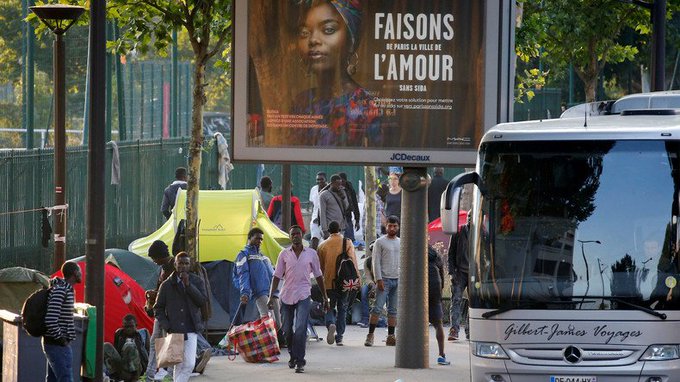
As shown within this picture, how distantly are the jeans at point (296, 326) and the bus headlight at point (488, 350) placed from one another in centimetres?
474

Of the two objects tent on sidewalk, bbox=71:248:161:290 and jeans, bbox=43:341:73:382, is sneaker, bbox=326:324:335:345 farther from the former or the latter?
jeans, bbox=43:341:73:382

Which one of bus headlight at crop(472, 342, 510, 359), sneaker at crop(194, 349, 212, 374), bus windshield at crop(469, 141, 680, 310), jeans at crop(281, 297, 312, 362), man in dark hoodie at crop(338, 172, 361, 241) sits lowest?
sneaker at crop(194, 349, 212, 374)

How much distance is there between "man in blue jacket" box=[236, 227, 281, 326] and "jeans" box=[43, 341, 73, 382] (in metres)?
5.07

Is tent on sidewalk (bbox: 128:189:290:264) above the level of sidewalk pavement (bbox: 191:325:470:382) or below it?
above

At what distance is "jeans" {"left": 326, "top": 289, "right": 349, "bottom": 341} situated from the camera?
19.5 metres

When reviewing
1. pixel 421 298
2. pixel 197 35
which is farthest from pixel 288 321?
pixel 197 35

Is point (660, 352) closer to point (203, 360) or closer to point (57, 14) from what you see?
point (203, 360)

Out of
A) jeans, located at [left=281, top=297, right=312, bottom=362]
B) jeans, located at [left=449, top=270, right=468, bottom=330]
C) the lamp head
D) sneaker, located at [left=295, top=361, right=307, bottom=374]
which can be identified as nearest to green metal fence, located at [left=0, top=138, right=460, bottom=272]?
the lamp head

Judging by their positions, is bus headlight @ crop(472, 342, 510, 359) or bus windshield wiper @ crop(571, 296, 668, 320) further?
bus headlight @ crop(472, 342, 510, 359)

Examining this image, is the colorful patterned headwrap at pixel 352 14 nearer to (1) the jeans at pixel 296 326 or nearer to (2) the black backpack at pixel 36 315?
(1) the jeans at pixel 296 326

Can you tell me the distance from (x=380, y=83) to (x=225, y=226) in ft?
20.0

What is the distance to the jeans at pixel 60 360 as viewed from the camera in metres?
13.4

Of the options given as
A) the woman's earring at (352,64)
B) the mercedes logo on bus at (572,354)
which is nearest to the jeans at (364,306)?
the woman's earring at (352,64)

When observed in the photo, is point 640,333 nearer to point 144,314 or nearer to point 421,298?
point 421,298
